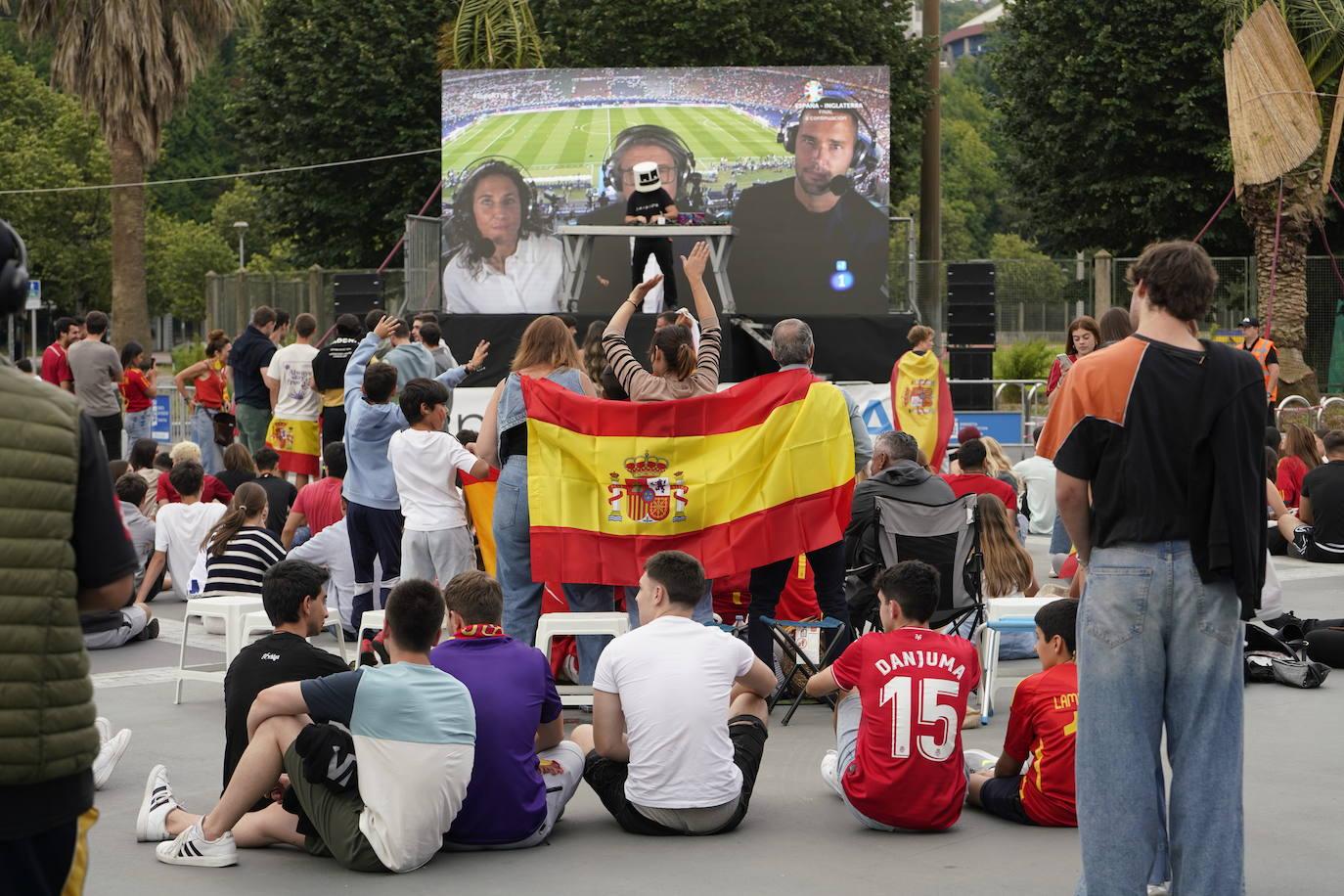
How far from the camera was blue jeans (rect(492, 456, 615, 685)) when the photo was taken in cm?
881

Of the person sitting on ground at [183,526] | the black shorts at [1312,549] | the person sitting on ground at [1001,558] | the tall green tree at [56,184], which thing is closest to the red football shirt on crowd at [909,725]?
the person sitting on ground at [1001,558]

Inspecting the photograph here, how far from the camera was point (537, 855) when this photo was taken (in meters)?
6.28

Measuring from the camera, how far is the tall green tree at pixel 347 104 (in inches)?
1393

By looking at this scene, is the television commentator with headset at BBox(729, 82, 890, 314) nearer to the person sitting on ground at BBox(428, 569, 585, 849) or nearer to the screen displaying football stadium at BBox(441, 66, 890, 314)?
the screen displaying football stadium at BBox(441, 66, 890, 314)

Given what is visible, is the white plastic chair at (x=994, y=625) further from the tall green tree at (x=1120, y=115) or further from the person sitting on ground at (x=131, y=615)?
the tall green tree at (x=1120, y=115)

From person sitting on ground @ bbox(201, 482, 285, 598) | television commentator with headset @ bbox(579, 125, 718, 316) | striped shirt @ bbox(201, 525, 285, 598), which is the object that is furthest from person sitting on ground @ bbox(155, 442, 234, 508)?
television commentator with headset @ bbox(579, 125, 718, 316)

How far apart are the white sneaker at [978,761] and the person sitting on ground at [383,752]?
2289mm

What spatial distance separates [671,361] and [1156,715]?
4442mm

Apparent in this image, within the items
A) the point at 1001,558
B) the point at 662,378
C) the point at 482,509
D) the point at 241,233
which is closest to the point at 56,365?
the point at 482,509

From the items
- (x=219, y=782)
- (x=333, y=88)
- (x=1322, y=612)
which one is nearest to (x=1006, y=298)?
(x=333, y=88)

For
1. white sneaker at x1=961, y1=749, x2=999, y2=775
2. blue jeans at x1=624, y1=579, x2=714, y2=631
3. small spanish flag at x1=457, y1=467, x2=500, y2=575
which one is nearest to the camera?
white sneaker at x1=961, y1=749, x2=999, y2=775

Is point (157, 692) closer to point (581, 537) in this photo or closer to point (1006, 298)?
Answer: point (581, 537)

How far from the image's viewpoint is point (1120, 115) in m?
32.1

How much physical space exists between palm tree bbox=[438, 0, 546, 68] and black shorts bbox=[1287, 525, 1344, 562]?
15.8m
